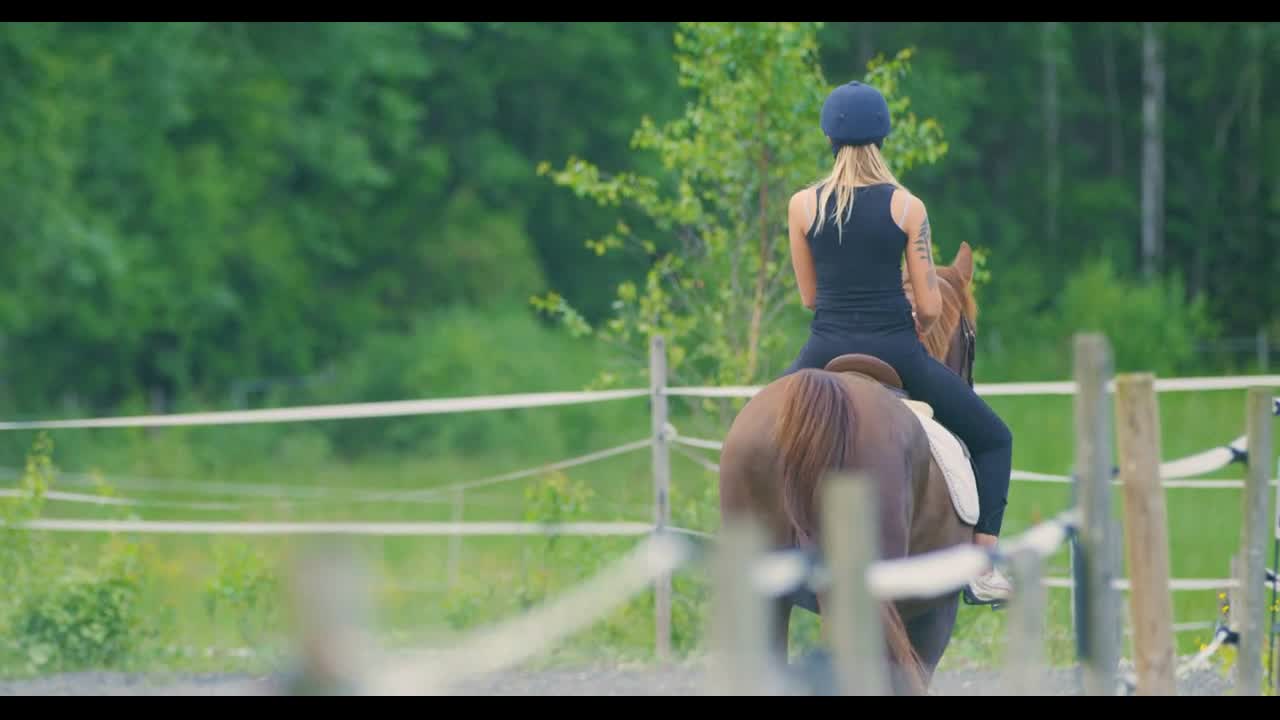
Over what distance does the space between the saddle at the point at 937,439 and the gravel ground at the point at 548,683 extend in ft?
7.17

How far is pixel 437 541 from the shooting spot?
2030cm

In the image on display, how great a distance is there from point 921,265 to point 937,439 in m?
0.49

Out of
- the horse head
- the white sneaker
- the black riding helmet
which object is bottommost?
the white sneaker

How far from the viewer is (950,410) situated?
5.01 metres

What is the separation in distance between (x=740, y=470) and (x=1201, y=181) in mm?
32649

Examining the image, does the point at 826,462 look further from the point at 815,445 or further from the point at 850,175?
the point at 850,175

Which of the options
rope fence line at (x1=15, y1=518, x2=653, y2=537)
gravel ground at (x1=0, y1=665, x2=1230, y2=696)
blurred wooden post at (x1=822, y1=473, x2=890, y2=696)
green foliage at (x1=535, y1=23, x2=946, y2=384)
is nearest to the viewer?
blurred wooden post at (x1=822, y1=473, x2=890, y2=696)

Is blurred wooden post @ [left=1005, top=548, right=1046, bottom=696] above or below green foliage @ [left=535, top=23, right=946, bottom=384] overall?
below

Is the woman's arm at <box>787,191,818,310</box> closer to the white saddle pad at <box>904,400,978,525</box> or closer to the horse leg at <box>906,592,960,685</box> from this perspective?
the white saddle pad at <box>904,400,978,525</box>

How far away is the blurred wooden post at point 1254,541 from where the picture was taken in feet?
13.1

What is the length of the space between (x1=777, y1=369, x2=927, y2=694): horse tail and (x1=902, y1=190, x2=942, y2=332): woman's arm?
54 cm

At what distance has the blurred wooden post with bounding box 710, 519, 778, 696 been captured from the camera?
2498 mm

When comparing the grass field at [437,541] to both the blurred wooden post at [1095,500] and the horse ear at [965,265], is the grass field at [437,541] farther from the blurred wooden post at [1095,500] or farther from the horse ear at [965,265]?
the horse ear at [965,265]

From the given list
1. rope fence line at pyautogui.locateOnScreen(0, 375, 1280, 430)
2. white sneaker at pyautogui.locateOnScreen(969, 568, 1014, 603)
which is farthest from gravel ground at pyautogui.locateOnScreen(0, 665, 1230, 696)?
white sneaker at pyautogui.locateOnScreen(969, 568, 1014, 603)
